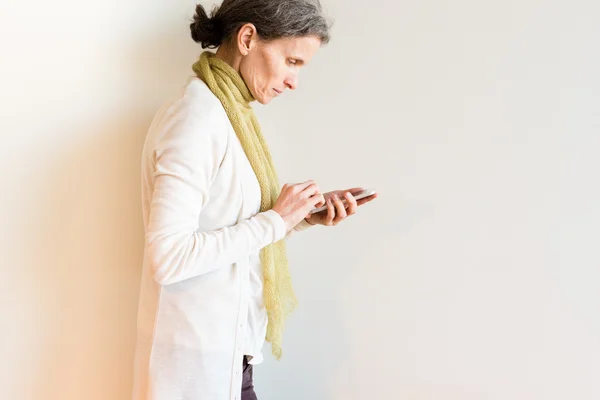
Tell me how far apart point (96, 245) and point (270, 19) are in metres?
0.56

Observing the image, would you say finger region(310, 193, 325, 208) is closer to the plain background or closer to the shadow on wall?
the plain background

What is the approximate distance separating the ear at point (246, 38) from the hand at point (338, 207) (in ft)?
1.07

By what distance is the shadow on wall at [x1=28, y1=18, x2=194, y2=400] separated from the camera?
3.76 feet

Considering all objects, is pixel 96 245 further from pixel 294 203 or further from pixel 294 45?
pixel 294 45

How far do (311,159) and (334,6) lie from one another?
0.36 m

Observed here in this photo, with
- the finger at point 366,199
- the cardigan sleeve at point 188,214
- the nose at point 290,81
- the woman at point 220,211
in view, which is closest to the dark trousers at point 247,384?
the woman at point 220,211

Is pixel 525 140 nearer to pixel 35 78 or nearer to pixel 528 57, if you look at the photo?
pixel 528 57

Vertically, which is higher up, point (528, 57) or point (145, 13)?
point (145, 13)

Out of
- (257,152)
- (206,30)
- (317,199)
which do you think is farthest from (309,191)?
(206,30)

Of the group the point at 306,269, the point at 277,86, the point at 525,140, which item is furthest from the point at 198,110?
the point at 525,140

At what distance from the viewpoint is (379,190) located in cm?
135

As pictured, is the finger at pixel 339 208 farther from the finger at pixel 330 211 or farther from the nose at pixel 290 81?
the nose at pixel 290 81

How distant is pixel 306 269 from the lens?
4.69 ft

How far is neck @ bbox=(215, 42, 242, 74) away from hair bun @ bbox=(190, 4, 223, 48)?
0.07 ft
